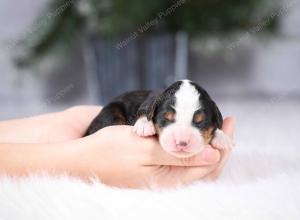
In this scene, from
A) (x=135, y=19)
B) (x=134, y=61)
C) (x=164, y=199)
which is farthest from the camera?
(x=134, y=61)

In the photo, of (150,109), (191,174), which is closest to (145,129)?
(150,109)

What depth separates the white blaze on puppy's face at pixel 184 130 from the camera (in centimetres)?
133

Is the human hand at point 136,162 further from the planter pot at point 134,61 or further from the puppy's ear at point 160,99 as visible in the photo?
the planter pot at point 134,61

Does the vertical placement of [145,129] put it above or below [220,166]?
above

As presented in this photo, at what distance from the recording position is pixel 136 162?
1.48 m

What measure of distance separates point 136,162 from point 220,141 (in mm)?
227

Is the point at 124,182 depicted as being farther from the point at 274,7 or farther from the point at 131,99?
the point at 274,7

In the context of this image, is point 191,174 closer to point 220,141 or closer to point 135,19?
point 220,141

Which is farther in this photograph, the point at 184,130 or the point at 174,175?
the point at 174,175

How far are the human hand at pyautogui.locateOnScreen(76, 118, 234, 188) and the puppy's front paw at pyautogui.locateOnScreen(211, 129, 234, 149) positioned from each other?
0.02m

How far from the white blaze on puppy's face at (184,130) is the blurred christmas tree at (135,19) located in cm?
183

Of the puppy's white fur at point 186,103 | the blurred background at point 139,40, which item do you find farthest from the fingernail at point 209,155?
the blurred background at point 139,40

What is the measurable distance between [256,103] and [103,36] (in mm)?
1023

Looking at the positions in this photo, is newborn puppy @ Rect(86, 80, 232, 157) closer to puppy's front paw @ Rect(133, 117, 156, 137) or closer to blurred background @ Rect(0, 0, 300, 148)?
puppy's front paw @ Rect(133, 117, 156, 137)
